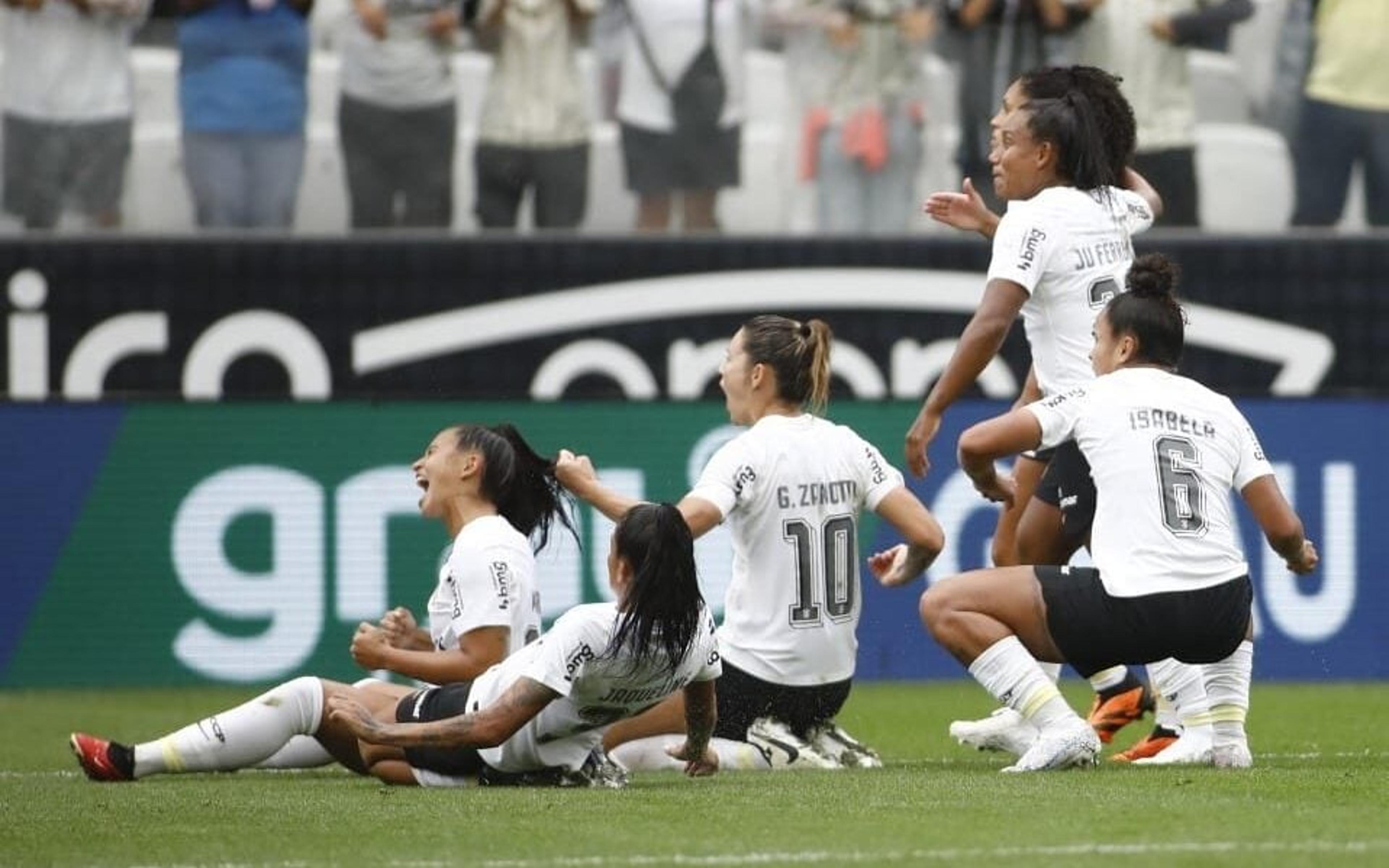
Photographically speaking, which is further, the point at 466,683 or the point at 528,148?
the point at 528,148

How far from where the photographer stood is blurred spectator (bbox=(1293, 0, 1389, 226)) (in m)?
13.0

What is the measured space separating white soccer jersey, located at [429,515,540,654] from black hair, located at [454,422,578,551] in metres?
0.16

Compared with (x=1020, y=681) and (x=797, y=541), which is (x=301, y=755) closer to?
(x=797, y=541)

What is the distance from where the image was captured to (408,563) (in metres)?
12.6

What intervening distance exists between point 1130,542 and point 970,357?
0.86m

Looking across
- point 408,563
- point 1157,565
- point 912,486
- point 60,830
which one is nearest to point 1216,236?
point 912,486

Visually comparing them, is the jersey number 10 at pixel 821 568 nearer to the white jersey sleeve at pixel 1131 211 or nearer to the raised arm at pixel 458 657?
the raised arm at pixel 458 657

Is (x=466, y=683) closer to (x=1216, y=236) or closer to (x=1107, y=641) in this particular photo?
(x=1107, y=641)

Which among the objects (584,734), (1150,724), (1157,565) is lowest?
(1150,724)

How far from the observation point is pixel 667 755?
820cm

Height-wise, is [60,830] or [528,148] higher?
[528,148]

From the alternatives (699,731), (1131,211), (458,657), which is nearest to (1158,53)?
(1131,211)

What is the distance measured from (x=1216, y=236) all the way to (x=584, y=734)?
6458mm

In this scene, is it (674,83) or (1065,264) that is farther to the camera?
(674,83)
